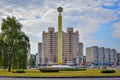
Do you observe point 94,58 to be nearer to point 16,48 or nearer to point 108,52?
point 108,52

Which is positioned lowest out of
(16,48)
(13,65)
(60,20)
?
(13,65)

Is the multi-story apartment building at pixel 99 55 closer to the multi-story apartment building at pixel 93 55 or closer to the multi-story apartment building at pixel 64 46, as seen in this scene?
the multi-story apartment building at pixel 93 55

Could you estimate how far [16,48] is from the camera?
48406 mm

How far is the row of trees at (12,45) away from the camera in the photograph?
47.5 m

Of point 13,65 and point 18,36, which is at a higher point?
point 18,36

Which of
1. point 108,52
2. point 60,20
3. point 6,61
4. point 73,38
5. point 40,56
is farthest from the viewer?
point 108,52

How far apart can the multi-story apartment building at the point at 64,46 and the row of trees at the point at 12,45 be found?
9466 cm

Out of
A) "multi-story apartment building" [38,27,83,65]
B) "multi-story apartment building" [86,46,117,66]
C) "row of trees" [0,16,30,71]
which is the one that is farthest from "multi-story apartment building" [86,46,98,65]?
"row of trees" [0,16,30,71]

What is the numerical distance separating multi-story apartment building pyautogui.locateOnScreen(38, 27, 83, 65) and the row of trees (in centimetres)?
9466

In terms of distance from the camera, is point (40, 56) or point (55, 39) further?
point (40, 56)

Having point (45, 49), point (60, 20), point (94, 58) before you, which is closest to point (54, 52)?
point (45, 49)

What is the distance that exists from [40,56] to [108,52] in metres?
47.6

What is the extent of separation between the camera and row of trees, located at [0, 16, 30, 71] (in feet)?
156

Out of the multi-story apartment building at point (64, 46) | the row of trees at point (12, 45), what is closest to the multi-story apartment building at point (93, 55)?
the multi-story apartment building at point (64, 46)
